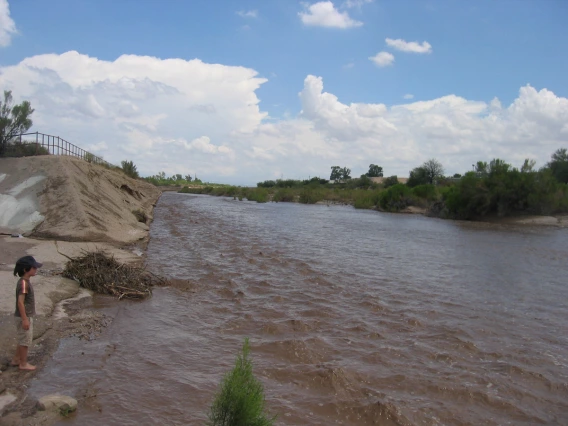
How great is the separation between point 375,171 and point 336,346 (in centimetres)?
12373

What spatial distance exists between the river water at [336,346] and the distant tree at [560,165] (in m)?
47.5

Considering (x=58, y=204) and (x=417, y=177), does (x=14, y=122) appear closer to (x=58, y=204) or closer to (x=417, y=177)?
(x=58, y=204)

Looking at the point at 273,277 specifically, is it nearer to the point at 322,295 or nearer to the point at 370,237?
the point at 322,295

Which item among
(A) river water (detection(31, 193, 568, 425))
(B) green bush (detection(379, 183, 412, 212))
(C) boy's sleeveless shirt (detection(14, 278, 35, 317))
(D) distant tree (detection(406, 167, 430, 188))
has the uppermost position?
(D) distant tree (detection(406, 167, 430, 188))

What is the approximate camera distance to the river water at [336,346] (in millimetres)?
5527

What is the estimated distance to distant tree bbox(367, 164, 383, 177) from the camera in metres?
128

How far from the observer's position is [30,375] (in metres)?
5.52

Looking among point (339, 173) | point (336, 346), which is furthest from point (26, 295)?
point (339, 173)

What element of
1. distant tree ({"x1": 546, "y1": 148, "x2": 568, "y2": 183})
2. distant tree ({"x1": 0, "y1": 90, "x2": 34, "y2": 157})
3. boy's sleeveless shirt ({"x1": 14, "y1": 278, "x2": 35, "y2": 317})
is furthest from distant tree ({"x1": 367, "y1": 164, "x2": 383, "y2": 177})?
boy's sleeveless shirt ({"x1": 14, "y1": 278, "x2": 35, "y2": 317})

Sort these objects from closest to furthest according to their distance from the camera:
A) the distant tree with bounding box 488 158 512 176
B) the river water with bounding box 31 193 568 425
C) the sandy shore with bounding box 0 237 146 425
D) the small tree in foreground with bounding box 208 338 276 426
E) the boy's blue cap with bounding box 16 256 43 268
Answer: the small tree in foreground with bounding box 208 338 276 426
the sandy shore with bounding box 0 237 146 425
the river water with bounding box 31 193 568 425
the boy's blue cap with bounding box 16 256 43 268
the distant tree with bounding box 488 158 512 176

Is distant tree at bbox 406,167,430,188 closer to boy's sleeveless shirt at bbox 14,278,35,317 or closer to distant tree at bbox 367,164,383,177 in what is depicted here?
distant tree at bbox 367,164,383,177

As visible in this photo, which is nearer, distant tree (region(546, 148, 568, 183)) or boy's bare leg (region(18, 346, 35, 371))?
boy's bare leg (region(18, 346, 35, 371))

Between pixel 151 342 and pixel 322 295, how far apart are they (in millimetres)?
5008

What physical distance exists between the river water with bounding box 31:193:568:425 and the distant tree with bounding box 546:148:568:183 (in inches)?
1871
